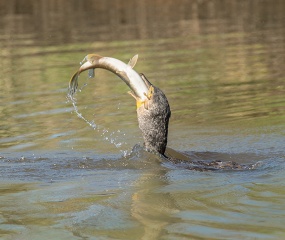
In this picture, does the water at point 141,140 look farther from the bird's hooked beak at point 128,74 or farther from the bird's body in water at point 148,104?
the bird's hooked beak at point 128,74

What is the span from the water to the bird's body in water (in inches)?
6.3

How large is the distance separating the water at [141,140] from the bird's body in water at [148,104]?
0.16 m

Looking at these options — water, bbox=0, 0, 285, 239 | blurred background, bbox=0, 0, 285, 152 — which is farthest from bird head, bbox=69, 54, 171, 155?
blurred background, bbox=0, 0, 285, 152

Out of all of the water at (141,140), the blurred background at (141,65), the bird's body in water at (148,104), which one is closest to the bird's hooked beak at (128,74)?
the bird's body in water at (148,104)

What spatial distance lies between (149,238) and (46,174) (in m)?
2.27

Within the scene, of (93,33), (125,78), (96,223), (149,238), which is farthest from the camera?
(93,33)

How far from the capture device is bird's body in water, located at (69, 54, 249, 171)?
287 inches

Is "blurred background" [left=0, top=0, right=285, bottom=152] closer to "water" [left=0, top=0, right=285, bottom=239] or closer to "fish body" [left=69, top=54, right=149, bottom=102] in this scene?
"water" [left=0, top=0, right=285, bottom=239]

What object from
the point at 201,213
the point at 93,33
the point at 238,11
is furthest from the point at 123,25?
the point at 201,213

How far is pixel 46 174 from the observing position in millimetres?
7488

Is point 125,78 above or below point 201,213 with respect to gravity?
above

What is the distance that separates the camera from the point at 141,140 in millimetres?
9078

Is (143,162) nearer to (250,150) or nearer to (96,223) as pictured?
(250,150)

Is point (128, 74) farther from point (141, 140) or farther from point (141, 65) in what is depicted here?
point (141, 65)
